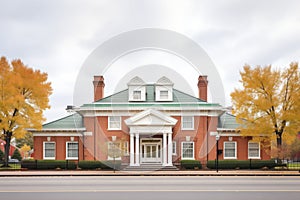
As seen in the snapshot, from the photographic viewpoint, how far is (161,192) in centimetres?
1641

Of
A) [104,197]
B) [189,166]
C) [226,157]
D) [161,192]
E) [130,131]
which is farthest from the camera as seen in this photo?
[226,157]

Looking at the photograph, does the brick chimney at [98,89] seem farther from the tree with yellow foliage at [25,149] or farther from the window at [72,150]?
the tree with yellow foliage at [25,149]

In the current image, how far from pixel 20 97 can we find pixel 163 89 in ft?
51.8

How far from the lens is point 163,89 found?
1737 inches

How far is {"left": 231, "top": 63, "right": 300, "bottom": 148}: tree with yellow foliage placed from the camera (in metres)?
37.9

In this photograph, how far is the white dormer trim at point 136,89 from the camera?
4381 cm

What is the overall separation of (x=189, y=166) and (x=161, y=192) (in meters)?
→ 21.5

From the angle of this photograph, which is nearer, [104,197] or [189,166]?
[104,197]

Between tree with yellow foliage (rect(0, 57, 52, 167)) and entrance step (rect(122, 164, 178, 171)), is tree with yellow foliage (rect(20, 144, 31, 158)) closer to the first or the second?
tree with yellow foliage (rect(0, 57, 52, 167))

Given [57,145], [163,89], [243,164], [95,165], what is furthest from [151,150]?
[57,145]

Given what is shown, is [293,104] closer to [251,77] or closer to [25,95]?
[251,77]

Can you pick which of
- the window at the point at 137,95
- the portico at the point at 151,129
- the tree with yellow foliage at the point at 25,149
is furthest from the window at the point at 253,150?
the tree with yellow foliage at the point at 25,149

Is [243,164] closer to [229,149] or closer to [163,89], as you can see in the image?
[229,149]

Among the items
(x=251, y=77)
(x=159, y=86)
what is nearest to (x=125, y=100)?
(x=159, y=86)
